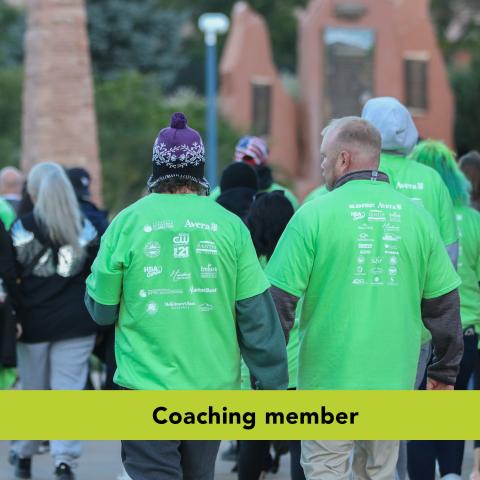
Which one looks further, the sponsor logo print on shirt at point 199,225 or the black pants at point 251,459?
the black pants at point 251,459

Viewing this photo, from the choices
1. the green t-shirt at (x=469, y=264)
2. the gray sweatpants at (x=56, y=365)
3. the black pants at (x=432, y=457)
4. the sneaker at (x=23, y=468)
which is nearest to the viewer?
the black pants at (x=432, y=457)

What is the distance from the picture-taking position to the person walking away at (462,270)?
7.12m

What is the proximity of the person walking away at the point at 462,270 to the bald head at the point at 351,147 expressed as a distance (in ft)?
6.79

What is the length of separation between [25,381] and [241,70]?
2599cm

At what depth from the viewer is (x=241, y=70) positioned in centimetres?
3341

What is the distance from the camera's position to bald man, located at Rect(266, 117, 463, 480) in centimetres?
A: 500

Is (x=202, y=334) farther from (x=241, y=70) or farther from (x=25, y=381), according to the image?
(x=241, y=70)

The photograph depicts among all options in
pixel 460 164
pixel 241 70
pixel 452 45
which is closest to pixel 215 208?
pixel 460 164

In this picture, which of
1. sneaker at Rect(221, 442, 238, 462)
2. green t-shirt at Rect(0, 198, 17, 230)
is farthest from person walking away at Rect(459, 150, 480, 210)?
green t-shirt at Rect(0, 198, 17, 230)

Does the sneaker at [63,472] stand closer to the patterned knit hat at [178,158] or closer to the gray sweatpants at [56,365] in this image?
the gray sweatpants at [56,365]

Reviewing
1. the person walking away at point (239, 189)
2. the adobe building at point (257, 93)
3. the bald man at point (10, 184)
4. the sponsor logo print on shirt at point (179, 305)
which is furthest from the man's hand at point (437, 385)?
the adobe building at point (257, 93)

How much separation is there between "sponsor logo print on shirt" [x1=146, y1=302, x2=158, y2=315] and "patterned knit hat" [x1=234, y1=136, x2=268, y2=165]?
3.74 metres

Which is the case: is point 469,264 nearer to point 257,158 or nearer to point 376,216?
point 257,158

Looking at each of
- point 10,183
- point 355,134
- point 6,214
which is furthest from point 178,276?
point 10,183
